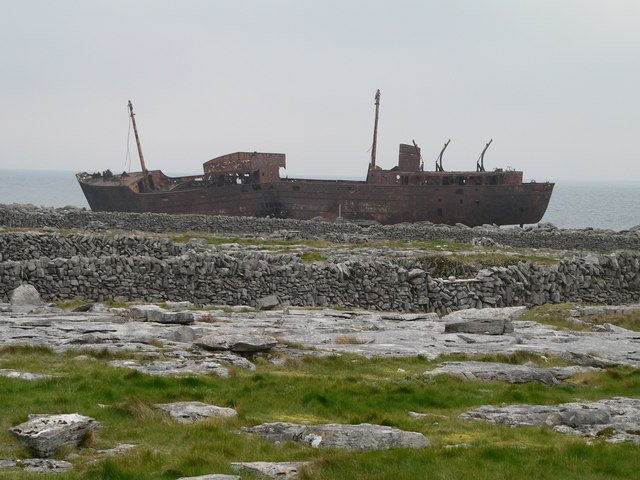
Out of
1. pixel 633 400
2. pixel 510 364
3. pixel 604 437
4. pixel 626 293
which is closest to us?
pixel 604 437

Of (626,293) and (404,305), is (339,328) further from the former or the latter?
(626,293)

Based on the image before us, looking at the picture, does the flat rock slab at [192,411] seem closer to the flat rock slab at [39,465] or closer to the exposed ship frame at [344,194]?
the flat rock slab at [39,465]

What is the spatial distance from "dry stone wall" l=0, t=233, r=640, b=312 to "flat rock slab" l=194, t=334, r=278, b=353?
1220 cm

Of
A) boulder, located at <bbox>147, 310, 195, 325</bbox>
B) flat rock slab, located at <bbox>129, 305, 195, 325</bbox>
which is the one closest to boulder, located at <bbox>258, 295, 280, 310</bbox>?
flat rock slab, located at <bbox>129, 305, 195, 325</bbox>

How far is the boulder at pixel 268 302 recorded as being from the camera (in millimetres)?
32219

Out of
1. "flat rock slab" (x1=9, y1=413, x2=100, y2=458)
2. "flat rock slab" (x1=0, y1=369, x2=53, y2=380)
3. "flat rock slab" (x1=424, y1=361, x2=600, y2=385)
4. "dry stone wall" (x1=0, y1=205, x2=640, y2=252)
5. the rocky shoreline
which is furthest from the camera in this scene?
"dry stone wall" (x1=0, y1=205, x2=640, y2=252)

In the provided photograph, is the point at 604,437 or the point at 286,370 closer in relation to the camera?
the point at 604,437

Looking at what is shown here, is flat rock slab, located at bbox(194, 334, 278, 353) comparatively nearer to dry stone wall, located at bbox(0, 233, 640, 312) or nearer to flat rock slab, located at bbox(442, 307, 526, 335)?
flat rock slab, located at bbox(442, 307, 526, 335)

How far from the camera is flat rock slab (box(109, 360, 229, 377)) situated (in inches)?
714

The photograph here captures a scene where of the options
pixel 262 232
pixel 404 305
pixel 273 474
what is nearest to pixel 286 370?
pixel 273 474

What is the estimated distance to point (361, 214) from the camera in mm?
78250

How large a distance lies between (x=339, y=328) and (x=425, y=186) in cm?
5158

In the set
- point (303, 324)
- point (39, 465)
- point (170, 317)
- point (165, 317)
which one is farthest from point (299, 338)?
point (39, 465)

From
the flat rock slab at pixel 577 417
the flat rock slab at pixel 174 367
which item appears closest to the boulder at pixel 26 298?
the flat rock slab at pixel 174 367
